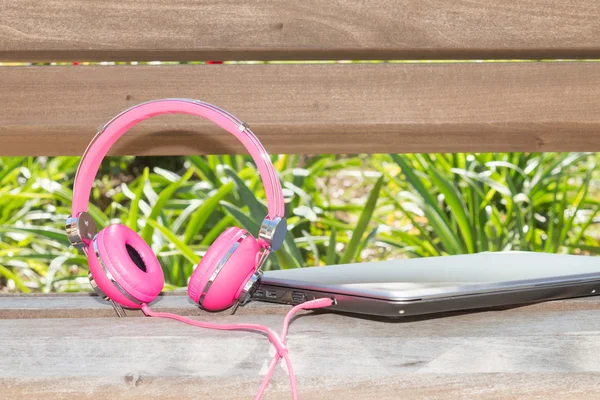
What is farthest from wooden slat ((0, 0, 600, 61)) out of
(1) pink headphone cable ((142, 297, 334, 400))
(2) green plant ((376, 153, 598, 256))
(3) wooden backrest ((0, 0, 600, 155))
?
(2) green plant ((376, 153, 598, 256))

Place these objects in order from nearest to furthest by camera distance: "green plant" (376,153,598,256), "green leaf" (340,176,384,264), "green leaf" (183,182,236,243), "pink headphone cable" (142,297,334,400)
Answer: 1. "pink headphone cable" (142,297,334,400)
2. "green leaf" (340,176,384,264)
3. "green leaf" (183,182,236,243)
4. "green plant" (376,153,598,256)

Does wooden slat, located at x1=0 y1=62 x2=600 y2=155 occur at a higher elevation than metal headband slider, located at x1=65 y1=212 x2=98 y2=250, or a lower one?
higher

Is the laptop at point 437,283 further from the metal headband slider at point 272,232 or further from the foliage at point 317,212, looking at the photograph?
the foliage at point 317,212

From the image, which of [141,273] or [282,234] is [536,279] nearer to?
[282,234]

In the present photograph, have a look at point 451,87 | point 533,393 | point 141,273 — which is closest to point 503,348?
point 533,393

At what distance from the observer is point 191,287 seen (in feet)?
2.28

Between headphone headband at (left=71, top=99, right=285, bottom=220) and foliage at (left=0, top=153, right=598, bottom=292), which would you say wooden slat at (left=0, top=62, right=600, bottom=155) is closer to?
headphone headband at (left=71, top=99, right=285, bottom=220)

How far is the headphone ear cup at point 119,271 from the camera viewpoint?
26.8 inches

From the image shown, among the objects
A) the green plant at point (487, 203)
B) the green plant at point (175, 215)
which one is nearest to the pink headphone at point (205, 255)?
the green plant at point (175, 215)

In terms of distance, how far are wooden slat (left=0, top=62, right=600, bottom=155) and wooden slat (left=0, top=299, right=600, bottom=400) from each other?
0.35 meters

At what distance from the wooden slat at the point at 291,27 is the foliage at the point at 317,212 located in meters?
0.49

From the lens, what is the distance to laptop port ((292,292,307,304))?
720mm

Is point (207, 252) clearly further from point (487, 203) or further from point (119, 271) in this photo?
point (487, 203)

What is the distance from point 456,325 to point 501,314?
0.23 ft
